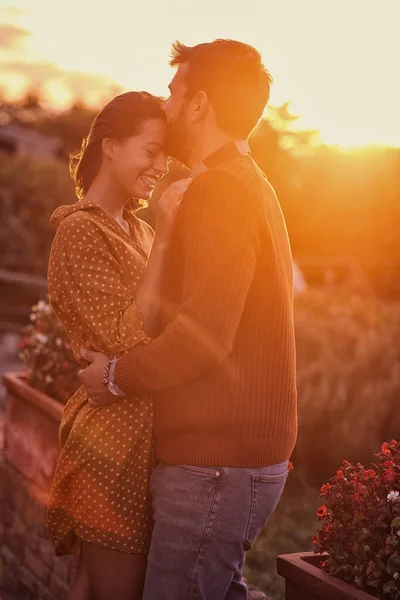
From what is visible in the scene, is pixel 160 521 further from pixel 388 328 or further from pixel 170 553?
pixel 388 328

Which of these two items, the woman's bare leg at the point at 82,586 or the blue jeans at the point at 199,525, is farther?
the woman's bare leg at the point at 82,586

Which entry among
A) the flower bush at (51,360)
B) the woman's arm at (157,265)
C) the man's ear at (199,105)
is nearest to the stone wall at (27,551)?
the flower bush at (51,360)

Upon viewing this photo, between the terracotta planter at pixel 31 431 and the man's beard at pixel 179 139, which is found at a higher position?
the man's beard at pixel 179 139

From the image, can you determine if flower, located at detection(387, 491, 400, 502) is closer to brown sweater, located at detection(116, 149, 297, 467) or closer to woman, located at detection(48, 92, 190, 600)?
brown sweater, located at detection(116, 149, 297, 467)

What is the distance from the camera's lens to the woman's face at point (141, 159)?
274 centimetres

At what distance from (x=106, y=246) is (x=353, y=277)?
11324 millimetres

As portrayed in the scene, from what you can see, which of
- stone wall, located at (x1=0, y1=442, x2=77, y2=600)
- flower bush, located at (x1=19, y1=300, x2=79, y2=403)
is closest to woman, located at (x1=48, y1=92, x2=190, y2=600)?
stone wall, located at (x1=0, y1=442, x2=77, y2=600)

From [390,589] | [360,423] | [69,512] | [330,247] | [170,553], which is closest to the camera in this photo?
[170,553]

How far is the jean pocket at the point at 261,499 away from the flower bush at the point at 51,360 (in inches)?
121

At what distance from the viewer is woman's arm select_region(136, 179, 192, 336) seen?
2455 millimetres

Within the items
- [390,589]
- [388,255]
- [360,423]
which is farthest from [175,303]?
[388,255]

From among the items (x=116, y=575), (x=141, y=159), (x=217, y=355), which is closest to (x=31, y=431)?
(x=116, y=575)

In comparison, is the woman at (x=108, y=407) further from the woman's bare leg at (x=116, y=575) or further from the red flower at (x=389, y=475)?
the red flower at (x=389, y=475)

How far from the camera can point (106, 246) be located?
102 inches
